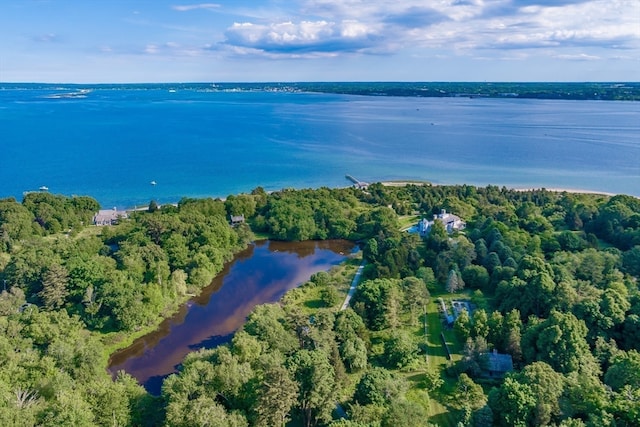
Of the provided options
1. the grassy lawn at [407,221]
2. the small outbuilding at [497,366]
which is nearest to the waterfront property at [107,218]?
the grassy lawn at [407,221]

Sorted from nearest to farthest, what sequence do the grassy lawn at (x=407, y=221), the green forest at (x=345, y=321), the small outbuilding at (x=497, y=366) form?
the green forest at (x=345, y=321) < the small outbuilding at (x=497, y=366) < the grassy lawn at (x=407, y=221)

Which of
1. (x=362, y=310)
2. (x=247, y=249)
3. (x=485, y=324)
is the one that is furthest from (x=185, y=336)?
(x=485, y=324)

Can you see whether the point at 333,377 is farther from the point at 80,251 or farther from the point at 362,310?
the point at 80,251

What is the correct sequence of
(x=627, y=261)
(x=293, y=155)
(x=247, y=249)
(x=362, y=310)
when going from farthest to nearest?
(x=293, y=155) → (x=247, y=249) → (x=627, y=261) → (x=362, y=310)

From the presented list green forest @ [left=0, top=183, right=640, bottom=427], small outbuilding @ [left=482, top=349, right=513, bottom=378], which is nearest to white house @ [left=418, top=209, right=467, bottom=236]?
green forest @ [left=0, top=183, right=640, bottom=427]

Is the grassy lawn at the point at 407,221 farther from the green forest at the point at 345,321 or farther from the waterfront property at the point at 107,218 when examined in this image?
the waterfront property at the point at 107,218

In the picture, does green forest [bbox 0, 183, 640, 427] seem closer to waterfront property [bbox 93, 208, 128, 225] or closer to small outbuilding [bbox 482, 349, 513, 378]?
small outbuilding [bbox 482, 349, 513, 378]

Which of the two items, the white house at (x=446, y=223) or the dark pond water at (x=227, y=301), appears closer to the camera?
the dark pond water at (x=227, y=301)
